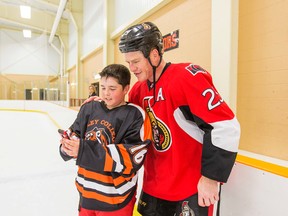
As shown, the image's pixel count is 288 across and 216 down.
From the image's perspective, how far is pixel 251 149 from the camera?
179cm

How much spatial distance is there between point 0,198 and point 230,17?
2.30 m

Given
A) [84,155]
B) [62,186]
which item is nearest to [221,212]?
→ [84,155]

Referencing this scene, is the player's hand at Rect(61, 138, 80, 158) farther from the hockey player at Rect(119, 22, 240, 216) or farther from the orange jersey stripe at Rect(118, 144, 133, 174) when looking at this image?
the hockey player at Rect(119, 22, 240, 216)

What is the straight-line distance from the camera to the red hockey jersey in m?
0.67

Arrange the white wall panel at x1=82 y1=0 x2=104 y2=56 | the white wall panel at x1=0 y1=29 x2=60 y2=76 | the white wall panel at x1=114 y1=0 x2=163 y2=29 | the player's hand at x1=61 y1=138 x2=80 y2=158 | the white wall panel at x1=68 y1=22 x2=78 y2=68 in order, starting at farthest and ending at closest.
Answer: the white wall panel at x1=0 y1=29 x2=60 y2=76
the white wall panel at x1=68 y1=22 x2=78 y2=68
the white wall panel at x1=82 y1=0 x2=104 y2=56
the white wall panel at x1=114 y1=0 x2=163 y2=29
the player's hand at x1=61 y1=138 x2=80 y2=158

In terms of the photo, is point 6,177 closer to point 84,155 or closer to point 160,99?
point 84,155

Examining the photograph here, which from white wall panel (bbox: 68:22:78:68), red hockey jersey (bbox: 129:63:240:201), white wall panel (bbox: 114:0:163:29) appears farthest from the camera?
white wall panel (bbox: 68:22:78:68)

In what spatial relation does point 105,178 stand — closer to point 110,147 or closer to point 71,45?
point 110,147

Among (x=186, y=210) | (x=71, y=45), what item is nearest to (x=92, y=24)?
(x=71, y=45)

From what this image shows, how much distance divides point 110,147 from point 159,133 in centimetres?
18

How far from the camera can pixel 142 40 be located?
81 cm

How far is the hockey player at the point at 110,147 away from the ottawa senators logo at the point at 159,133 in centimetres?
2

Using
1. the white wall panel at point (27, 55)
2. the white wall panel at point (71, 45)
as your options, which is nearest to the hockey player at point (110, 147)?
the white wall panel at point (71, 45)

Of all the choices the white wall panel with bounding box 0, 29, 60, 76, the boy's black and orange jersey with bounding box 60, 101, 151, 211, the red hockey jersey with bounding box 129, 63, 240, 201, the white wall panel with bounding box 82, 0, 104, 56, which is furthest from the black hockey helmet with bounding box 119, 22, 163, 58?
the white wall panel with bounding box 0, 29, 60, 76
